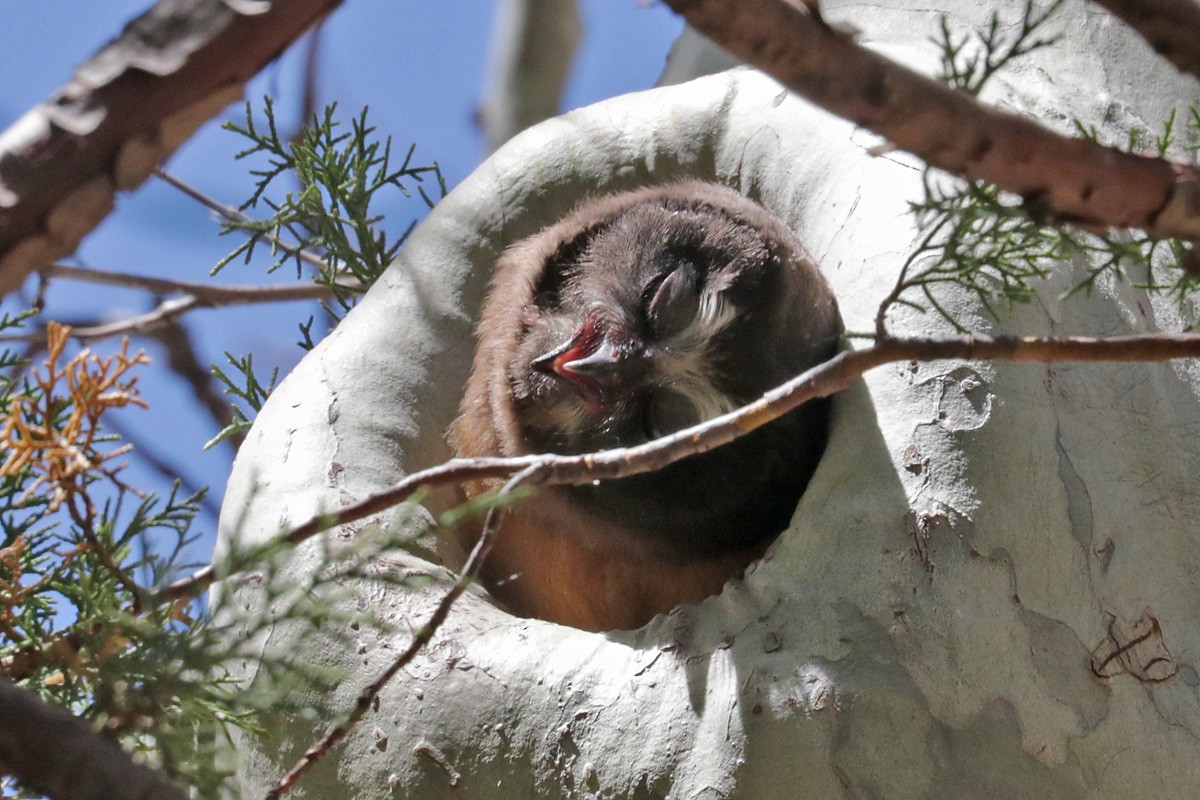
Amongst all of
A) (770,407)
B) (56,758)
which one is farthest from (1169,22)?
(56,758)

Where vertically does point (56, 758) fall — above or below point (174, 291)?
below

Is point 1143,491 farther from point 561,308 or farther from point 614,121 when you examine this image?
point 614,121

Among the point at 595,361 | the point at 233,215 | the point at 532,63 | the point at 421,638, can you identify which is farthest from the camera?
the point at 532,63

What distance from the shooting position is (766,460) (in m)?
2.24

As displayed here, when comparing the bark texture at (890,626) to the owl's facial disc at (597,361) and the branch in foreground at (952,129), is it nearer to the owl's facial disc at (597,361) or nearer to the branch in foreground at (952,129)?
the owl's facial disc at (597,361)

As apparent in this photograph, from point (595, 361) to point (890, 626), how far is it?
28.0 inches

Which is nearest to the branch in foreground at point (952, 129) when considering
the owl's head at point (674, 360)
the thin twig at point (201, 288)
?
the owl's head at point (674, 360)

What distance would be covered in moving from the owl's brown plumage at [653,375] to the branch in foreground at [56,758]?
1208mm

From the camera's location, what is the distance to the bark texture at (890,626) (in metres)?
1.60

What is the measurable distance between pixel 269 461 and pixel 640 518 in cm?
69

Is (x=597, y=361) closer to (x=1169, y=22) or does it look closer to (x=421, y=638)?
(x=421, y=638)

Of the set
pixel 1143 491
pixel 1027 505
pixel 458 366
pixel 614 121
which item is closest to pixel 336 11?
pixel 1027 505

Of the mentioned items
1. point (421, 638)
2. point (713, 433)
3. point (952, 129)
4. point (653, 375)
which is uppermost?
point (653, 375)

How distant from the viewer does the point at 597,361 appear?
6.97 ft
